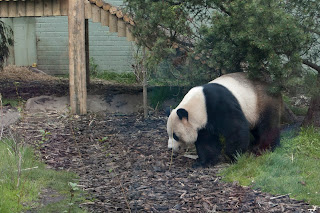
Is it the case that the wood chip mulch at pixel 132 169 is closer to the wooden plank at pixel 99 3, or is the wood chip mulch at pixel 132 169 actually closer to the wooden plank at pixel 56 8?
the wooden plank at pixel 56 8

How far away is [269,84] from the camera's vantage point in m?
6.12

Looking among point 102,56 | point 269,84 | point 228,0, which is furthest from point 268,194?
point 102,56

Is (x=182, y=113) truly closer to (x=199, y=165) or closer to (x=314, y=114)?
(x=199, y=165)

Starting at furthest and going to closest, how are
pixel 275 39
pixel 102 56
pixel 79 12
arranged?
1. pixel 102 56
2. pixel 79 12
3. pixel 275 39

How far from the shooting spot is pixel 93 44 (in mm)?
14422

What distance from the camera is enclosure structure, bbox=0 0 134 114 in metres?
8.44

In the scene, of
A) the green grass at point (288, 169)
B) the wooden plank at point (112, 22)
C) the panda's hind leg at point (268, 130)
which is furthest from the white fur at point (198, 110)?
the wooden plank at point (112, 22)

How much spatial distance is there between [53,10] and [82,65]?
4.26 ft

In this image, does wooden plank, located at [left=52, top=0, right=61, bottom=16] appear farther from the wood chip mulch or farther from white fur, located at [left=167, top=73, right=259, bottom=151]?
white fur, located at [left=167, top=73, right=259, bottom=151]

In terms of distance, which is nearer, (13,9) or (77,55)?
(77,55)

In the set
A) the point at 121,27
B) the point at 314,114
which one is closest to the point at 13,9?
the point at 121,27

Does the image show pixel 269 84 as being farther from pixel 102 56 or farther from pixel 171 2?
pixel 102 56

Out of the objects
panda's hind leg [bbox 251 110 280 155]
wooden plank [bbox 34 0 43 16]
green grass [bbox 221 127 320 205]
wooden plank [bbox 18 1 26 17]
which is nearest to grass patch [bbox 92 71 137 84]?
wooden plank [bbox 34 0 43 16]

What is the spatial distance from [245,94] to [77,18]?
4114mm
